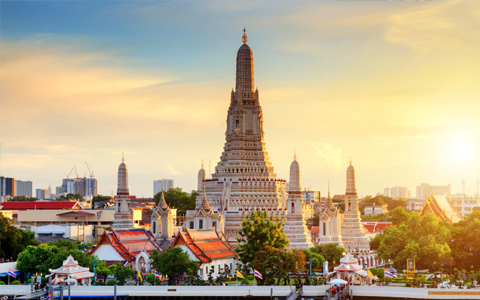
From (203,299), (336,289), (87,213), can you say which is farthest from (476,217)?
(87,213)

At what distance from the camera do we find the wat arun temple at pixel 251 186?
100500mm

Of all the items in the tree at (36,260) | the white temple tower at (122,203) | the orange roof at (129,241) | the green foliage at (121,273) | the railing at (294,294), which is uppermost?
the white temple tower at (122,203)

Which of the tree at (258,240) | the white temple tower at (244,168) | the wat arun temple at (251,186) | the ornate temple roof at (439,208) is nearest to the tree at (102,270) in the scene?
the tree at (258,240)

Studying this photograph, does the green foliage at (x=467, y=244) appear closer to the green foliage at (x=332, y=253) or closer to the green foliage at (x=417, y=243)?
the green foliage at (x=417, y=243)

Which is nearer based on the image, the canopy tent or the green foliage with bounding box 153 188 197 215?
the canopy tent

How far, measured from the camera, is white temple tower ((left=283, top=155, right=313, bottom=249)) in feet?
320

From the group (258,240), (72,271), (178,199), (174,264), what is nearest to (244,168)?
(258,240)

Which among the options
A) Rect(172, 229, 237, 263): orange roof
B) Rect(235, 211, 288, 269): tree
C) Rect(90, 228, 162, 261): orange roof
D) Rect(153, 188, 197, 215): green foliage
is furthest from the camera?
Rect(153, 188, 197, 215): green foliage

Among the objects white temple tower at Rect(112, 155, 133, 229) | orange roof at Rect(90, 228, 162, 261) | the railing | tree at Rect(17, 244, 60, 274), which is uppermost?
white temple tower at Rect(112, 155, 133, 229)

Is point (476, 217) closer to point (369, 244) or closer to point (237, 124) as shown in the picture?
point (369, 244)

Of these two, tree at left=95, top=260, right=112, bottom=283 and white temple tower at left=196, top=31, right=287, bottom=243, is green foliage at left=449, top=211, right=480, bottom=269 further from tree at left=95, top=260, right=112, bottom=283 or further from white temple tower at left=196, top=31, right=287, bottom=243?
tree at left=95, top=260, right=112, bottom=283

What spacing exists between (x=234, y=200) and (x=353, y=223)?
17.9 metres

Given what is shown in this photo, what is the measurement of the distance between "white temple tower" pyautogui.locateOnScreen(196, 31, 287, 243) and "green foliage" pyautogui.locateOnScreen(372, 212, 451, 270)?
2324 centimetres

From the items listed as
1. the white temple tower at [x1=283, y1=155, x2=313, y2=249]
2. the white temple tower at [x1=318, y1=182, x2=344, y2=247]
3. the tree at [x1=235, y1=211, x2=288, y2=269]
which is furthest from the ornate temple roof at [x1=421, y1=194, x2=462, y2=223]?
the tree at [x1=235, y1=211, x2=288, y2=269]
